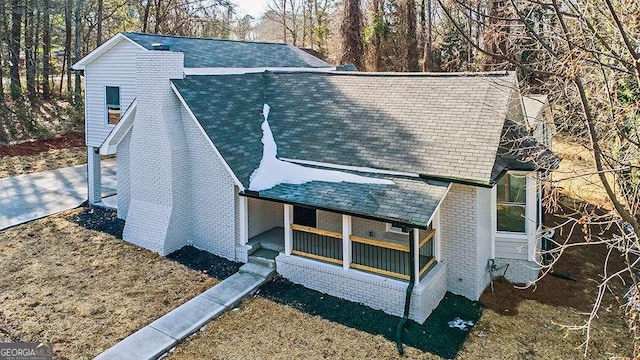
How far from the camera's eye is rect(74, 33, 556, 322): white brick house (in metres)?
9.87

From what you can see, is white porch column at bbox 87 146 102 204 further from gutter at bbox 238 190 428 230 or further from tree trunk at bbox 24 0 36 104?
tree trunk at bbox 24 0 36 104

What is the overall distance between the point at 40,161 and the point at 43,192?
20.5ft

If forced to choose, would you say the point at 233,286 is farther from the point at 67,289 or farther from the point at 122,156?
the point at 122,156

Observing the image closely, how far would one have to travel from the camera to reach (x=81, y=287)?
10430mm

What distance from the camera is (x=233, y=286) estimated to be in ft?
34.4

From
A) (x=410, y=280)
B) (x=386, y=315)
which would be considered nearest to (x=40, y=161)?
(x=386, y=315)

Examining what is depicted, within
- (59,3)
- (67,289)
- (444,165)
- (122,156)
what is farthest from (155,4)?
(444,165)

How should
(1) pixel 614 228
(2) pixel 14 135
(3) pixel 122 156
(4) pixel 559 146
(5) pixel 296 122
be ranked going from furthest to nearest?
(2) pixel 14 135 < (4) pixel 559 146 < (1) pixel 614 228 < (3) pixel 122 156 < (5) pixel 296 122

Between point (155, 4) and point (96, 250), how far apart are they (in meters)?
24.5

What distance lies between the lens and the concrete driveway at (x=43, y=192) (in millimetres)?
15086

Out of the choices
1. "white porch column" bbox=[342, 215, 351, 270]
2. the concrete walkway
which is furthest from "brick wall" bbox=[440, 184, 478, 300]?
the concrete walkway

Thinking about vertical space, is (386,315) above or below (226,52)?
below

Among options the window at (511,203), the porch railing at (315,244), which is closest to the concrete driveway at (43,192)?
the porch railing at (315,244)

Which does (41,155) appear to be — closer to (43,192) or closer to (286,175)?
(43,192)
